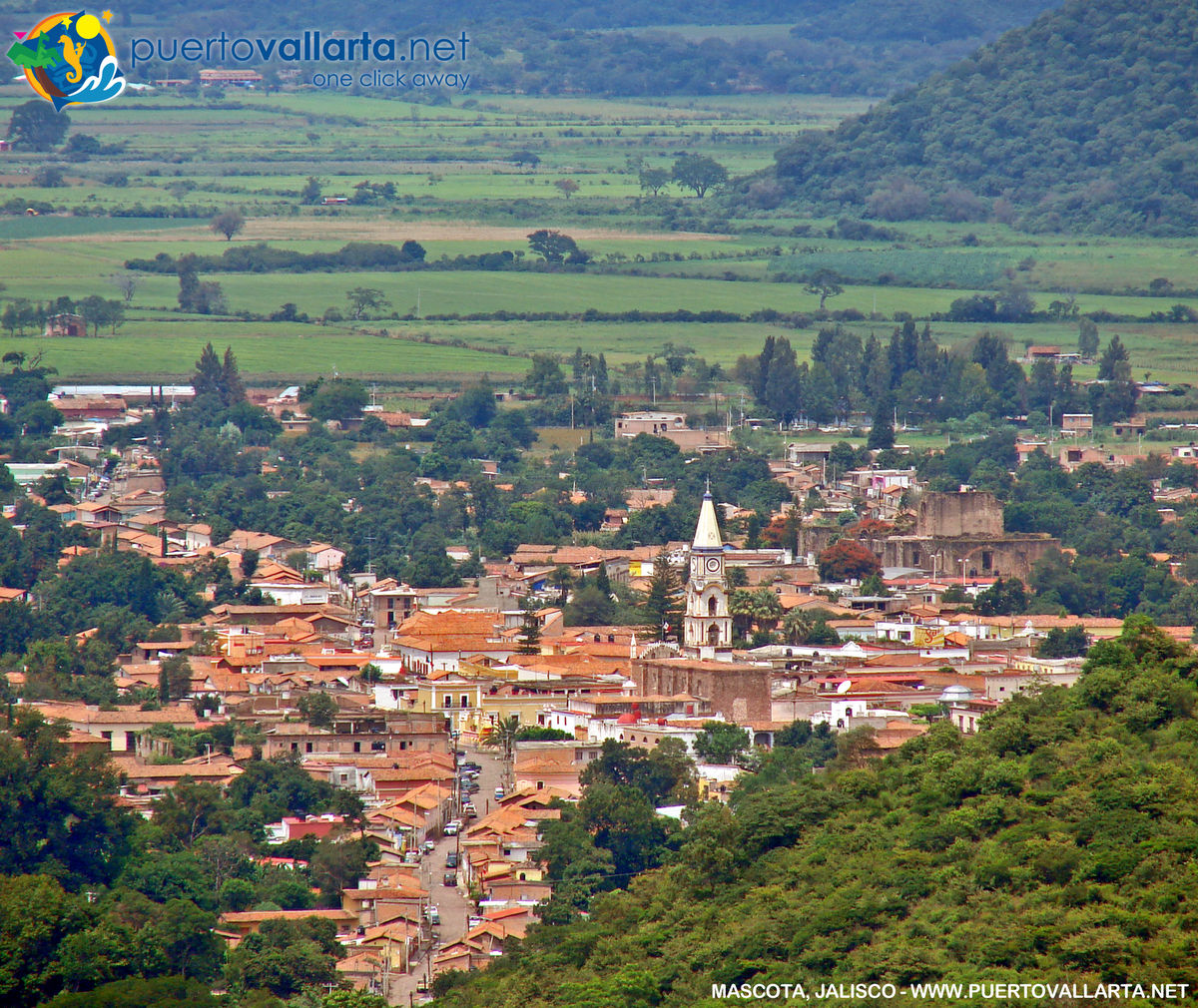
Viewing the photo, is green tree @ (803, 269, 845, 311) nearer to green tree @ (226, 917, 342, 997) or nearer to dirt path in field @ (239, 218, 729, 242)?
dirt path in field @ (239, 218, 729, 242)

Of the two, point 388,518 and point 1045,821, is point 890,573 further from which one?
point 1045,821

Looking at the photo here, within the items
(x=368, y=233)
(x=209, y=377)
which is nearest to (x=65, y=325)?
(x=209, y=377)

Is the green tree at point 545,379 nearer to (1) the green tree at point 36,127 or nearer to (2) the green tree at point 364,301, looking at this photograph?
(2) the green tree at point 364,301

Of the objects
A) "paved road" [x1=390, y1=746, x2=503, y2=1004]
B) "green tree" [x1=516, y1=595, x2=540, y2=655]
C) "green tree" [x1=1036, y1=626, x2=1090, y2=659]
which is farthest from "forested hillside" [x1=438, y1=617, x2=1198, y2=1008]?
"green tree" [x1=516, y1=595, x2=540, y2=655]

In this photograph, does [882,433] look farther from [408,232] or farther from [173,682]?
[408,232]

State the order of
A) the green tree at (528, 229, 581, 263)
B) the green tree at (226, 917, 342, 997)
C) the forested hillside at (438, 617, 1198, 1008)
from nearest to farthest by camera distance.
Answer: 1. the forested hillside at (438, 617, 1198, 1008)
2. the green tree at (226, 917, 342, 997)
3. the green tree at (528, 229, 581, 263)

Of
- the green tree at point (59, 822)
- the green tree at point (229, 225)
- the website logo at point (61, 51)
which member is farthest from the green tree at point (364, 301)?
the green tree at point (59, 822)
